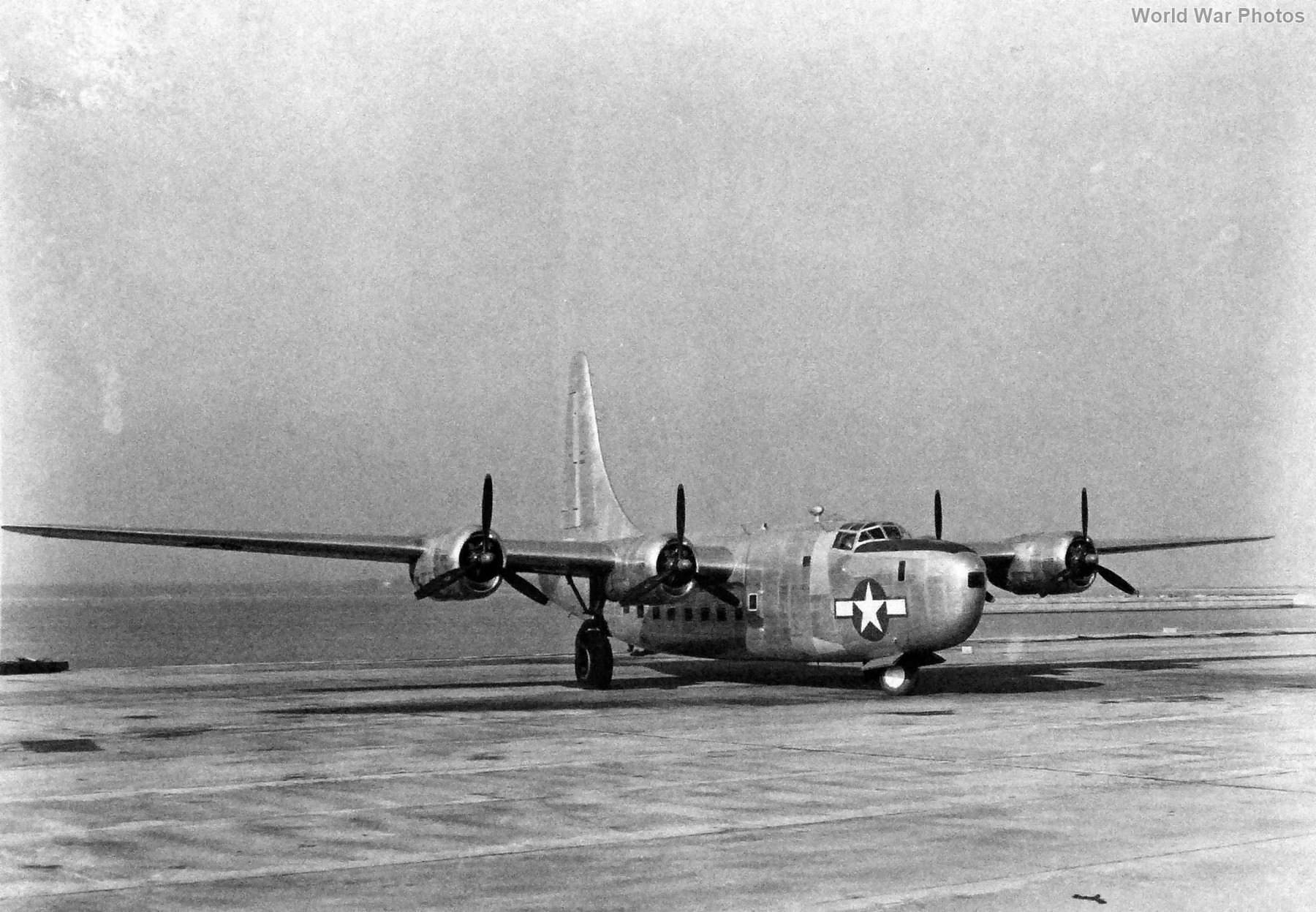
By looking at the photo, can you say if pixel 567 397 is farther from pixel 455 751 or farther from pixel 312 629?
pixel 312 629

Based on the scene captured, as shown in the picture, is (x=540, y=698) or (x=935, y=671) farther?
(x=935, y=671)

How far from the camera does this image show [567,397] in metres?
35.4

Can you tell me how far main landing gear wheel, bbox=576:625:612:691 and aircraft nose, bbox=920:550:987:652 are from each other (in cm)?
666

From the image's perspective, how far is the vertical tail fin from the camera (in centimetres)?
3372

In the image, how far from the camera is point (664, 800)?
1386 cm

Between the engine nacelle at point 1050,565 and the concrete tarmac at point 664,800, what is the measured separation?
3.11 metres

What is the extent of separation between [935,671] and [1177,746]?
1537 centimetres

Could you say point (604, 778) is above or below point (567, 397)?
below

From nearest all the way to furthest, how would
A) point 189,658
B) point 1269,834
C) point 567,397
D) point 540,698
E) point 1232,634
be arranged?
point 1269,834 < point 540,698 < point 567,397 < point 1232,634 < point 189,658

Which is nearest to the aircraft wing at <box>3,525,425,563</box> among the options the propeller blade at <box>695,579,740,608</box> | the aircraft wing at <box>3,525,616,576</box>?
the aircraft wing at <box>3,525,616,576</box>

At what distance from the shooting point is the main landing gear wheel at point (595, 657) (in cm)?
2812

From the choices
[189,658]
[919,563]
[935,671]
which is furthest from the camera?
[189,658]

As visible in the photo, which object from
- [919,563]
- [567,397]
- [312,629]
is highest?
[567,397]

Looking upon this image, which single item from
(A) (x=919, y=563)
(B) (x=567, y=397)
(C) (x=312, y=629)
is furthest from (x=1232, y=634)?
(C) (x=312, y=629)
